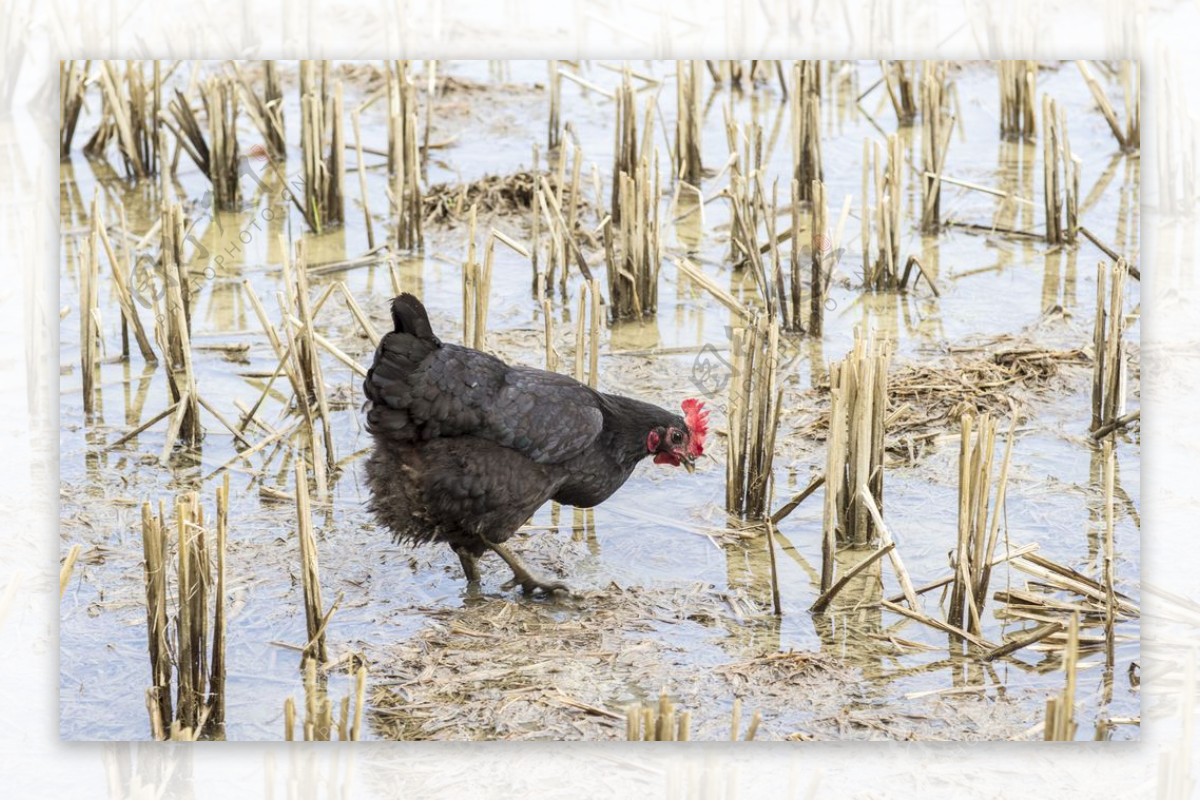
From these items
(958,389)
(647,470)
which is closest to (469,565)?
(647,470)

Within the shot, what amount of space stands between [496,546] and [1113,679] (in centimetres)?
197

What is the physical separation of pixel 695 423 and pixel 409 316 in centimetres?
111

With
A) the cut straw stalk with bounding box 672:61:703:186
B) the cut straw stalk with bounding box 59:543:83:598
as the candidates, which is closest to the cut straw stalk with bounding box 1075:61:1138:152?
the cut straw stalk with bounding box 672:61:703:186

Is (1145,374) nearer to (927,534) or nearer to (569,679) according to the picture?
(927,534)

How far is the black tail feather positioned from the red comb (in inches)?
39.4

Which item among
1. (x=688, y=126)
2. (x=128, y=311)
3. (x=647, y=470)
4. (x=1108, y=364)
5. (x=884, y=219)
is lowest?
(x=647, y=470)

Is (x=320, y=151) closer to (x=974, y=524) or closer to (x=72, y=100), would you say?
(x=72, y=100)

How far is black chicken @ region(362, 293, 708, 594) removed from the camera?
185 inches

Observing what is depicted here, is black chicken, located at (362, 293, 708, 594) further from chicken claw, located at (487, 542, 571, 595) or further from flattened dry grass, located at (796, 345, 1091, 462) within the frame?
flattened dry grass, located at (796, 345, 1091, 462)

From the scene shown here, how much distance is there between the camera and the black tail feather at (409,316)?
15.1 ft

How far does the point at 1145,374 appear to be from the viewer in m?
4.51

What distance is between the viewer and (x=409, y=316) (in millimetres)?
4625

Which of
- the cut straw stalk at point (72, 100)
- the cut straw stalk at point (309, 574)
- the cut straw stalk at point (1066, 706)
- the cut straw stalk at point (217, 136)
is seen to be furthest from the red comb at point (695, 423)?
the cut straw stalk at point (72, 100)

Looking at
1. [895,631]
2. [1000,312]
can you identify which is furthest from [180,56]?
[1000,312]
